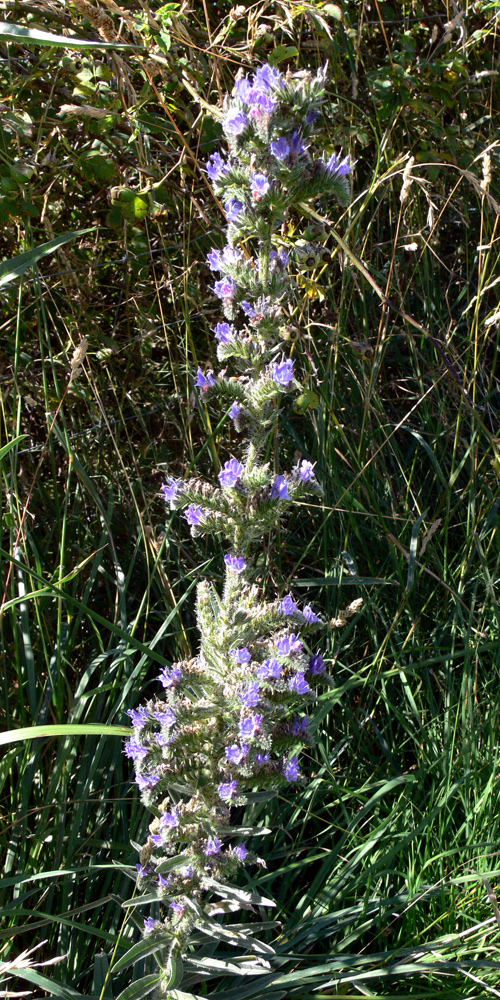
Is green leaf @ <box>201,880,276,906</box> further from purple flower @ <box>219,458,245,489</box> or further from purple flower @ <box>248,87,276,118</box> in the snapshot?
purple flower @ <box>248,87,276,118</box>

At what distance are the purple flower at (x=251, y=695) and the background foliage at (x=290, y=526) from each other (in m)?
0.39

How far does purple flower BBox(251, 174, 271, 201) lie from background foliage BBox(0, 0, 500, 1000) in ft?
1.20

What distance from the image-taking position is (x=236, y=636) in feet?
5.30

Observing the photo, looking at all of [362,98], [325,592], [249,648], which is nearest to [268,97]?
[249,648]

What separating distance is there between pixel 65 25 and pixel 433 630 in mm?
2279

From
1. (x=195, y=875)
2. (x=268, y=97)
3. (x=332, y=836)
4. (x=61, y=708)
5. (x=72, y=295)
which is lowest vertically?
(x=332, y=836)

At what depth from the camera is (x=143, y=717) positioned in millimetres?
1638

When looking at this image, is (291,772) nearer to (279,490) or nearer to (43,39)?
(279,490)

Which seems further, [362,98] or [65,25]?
[362,98]

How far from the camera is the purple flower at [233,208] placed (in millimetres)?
1581

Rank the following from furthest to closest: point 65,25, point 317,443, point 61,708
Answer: point 317,443 → point 65,25 → point 61,708

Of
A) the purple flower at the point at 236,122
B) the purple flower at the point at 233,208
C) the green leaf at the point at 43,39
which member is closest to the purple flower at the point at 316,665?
the purple flower at the point at 233,208

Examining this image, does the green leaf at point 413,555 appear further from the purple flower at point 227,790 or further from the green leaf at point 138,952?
the green leaf at point 138,952

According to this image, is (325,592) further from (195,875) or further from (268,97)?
(268,97)
